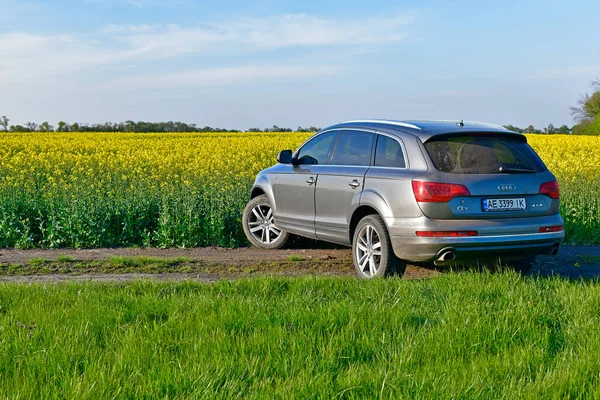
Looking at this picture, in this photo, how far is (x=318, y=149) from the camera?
9.02 meters

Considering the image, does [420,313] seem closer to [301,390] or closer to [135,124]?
[301,390]

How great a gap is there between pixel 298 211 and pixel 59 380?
5.33 m

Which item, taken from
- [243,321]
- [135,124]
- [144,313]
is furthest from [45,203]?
[135,124]

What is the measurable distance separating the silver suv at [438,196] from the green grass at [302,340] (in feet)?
1.82


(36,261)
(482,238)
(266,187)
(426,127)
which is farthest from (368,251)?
(36,261)

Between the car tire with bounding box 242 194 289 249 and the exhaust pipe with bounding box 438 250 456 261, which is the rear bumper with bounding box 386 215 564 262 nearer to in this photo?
the exhaust pipe with bounding box 438 250 456 261

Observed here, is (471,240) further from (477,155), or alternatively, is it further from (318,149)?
(318,149)

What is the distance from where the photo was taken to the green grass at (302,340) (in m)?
4.01

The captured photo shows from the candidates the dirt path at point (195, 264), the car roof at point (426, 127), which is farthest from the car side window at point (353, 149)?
the dirt path at point (195, 264)

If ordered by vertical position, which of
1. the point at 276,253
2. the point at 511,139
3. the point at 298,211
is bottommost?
the point at 276,253

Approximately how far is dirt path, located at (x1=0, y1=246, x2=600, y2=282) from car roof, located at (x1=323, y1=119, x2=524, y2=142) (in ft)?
6.10

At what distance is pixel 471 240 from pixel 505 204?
1.84 ft

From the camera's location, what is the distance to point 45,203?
38.5 feet

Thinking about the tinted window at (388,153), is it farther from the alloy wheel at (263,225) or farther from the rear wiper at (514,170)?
the alloy wheel at (263,225)
